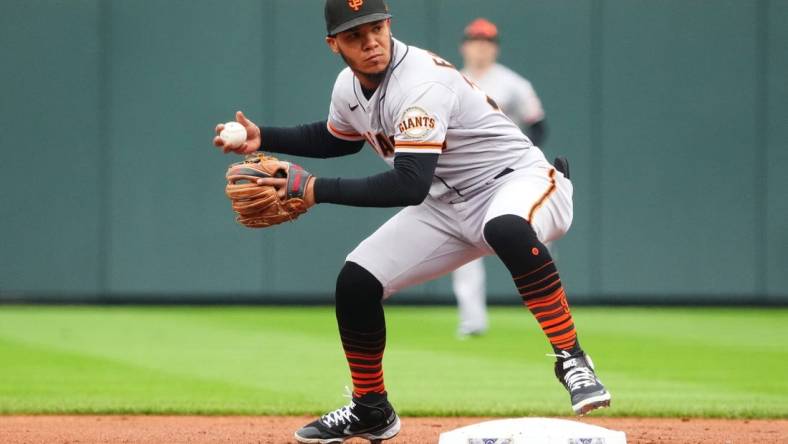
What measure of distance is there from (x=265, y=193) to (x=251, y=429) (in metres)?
1.52

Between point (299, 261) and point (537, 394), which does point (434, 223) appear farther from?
point (299, 261)

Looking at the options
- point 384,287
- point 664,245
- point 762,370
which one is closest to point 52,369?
point 384,287

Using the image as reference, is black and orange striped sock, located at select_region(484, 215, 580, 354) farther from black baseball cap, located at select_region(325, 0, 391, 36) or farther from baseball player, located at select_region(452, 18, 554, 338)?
baseball player, located at select_region(452, 18, 554, 338)

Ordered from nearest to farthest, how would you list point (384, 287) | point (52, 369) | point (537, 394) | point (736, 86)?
point (384, 287)
point (537, 394)
point (52, 369)
point (736, 86)

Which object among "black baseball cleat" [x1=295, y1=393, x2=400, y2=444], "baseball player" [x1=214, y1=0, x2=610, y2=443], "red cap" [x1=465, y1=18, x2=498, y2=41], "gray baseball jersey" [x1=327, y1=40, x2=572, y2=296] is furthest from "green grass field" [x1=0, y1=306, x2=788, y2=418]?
"red cap" [x1=465, y1=18, x2=498, y2=41]

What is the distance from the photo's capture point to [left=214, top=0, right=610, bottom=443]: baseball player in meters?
4.40

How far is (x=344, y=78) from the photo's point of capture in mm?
4902

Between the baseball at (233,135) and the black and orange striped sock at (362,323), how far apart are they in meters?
0.64

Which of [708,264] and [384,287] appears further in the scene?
[708,264]

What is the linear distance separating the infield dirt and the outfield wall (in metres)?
6.23

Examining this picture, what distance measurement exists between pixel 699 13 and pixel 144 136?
18.4 feet

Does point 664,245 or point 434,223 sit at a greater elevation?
point 434,223

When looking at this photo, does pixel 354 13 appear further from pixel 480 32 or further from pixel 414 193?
pixel 480 32

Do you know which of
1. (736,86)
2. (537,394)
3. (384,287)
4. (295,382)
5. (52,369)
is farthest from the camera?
(736,86)
